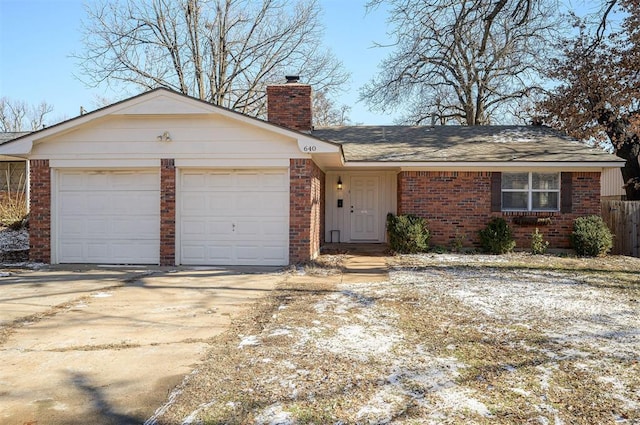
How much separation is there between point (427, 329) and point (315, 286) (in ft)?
10.1

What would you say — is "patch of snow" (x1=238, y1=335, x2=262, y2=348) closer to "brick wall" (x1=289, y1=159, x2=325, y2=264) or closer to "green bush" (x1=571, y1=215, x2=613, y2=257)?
"brick wall" (x1=289, y1=159, x2=325, y2=264)

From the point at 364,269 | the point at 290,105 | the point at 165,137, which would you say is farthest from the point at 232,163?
the point at 290,105

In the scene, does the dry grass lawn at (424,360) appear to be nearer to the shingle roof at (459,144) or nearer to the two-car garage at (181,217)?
the two-car garage at (181,217)

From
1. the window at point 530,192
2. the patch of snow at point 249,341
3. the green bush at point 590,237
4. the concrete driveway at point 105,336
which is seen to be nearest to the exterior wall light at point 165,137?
the concrete driveway at point 105,336

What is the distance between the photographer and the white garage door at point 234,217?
10672 mm

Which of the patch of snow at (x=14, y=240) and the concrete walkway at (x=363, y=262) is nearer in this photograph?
the concrete walkway at (x=363, y=262)

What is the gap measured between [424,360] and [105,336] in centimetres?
344

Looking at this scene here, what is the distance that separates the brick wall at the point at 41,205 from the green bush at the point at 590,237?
12993mm

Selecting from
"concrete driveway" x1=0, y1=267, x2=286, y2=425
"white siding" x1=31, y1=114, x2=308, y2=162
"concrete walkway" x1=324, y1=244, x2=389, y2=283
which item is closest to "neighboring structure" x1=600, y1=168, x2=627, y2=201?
"concrete walkway" x1=324, y1=244, x2=389, y2=283

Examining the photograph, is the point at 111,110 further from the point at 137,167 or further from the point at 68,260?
the point at 68,260

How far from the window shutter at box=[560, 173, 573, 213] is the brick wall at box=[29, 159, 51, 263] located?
12.9m

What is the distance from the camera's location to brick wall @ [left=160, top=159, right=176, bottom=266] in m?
10.6

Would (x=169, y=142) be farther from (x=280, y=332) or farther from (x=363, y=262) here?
(x=280, y=332)

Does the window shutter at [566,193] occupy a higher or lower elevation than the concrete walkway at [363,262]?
higher
